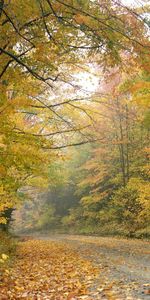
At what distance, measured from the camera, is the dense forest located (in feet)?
16.8

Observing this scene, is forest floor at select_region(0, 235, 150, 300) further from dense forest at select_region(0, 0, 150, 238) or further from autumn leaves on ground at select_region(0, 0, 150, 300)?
dense forest at select_region(0, 0, 150, 238)

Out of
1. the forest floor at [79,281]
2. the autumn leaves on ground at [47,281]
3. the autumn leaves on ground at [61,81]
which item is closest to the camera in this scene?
the autumn leaves on ground at [61,81]

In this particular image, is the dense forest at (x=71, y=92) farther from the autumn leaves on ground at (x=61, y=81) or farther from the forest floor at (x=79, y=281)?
the forest floor at (x=79, y=281)

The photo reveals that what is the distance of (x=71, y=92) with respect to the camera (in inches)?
448

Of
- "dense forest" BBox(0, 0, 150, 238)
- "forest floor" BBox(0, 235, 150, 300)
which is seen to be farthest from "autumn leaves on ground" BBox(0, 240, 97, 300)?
"dense forest" BBox(0, 0, 150, 238)

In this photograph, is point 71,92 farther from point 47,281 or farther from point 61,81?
point 47,281

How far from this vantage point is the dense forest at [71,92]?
511 cm

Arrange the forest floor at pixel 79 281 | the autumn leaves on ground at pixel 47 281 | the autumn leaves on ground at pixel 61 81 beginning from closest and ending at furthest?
the autumn leaves on ground at pixel 61 81 → the forest floor at pixel 79 281 → the autumn leaves on ground at pixel 47 281

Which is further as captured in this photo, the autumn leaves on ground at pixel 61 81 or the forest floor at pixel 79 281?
the forest floor at pixel 79 281

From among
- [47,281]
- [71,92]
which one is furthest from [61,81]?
[47,281]

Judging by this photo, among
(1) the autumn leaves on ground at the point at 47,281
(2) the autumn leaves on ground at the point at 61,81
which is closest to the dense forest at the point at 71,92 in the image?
(2) the autumn leaves on ground at the point at 61,81

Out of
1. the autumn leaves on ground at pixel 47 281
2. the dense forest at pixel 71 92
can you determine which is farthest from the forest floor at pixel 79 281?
the dense forest at pixel 71 92

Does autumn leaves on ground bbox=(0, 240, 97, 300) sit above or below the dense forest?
below

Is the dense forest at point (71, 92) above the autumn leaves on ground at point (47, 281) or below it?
above
